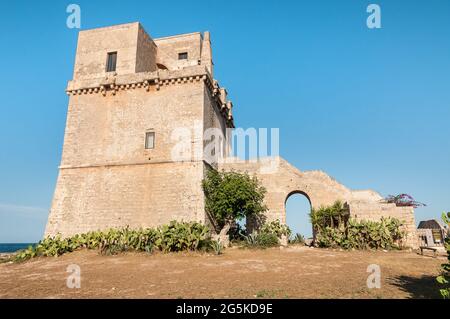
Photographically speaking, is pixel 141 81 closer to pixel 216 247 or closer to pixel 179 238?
pixel 179 238

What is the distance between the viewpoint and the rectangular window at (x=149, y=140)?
58.7ft

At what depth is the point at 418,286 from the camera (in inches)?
269

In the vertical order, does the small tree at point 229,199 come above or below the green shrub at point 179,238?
above

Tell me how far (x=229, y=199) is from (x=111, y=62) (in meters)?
12.7

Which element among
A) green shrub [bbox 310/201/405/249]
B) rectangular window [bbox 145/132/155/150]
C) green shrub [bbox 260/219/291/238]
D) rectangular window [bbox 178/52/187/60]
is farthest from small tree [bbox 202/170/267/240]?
rectangular window [bbox 178/52/187/60]

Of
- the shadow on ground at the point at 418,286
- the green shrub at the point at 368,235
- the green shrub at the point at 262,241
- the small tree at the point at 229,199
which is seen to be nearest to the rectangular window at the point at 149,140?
the small tree at the point at 229,199

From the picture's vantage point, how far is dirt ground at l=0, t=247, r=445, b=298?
20.7 feet

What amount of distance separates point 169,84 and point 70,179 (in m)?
8.56

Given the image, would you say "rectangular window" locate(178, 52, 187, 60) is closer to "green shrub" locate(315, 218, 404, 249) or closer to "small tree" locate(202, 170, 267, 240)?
"small tree" locate(202, 170, 267, 240)

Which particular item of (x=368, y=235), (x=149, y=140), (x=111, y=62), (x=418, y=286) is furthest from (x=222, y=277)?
(x=111, y=62)

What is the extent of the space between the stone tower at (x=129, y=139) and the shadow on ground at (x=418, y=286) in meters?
10.3

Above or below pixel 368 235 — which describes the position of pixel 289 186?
above

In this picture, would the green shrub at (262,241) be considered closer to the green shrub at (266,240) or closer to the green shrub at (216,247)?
the green shrub at (266,240)

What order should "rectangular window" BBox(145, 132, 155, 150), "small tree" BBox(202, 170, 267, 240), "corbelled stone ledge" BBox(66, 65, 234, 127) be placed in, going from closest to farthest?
"small tree" BBox(202, 170, 267, 240), "rectangular window" BBox(145, 132, 155, 150), "corbelled stone ledge" BBox(66, 65, 234, 127)
